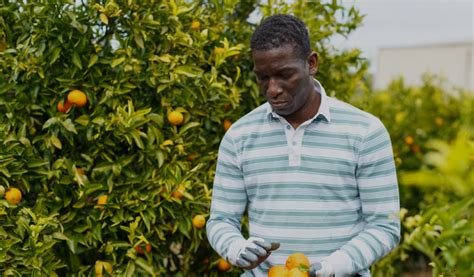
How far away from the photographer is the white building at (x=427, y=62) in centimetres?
1554

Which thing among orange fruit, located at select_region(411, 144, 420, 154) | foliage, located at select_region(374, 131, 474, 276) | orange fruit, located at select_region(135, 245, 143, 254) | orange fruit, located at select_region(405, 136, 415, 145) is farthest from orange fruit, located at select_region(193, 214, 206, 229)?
orange fruit, located at select_region(411, 144, 420, 154)

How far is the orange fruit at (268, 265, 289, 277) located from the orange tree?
0.83 metres

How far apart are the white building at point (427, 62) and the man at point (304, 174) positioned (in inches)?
516

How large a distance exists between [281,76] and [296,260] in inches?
22.6

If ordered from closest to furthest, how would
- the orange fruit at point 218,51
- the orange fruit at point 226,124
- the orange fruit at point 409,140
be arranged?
the orange fruit at point 218,51
the orange fruit at point 226,124
the orange fruit at point 409,140

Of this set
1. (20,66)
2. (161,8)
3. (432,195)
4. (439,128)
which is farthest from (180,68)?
(439,128)

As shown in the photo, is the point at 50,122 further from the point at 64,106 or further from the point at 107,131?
the point at 107,131

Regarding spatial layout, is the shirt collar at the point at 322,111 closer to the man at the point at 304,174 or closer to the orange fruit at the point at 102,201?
the man at the point at 304,174

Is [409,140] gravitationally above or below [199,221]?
below

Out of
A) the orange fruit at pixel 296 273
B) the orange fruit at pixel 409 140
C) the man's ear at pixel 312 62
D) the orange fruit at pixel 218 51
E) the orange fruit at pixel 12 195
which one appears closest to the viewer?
the orange fruit at pixel 296 273

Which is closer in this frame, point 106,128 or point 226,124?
point 106,128

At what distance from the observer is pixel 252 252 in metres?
2.11

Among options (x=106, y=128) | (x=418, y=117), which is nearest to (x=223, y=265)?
(x=106, y=128)

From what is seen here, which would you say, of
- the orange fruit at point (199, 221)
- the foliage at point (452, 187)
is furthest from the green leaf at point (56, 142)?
the foliage at point (452, 187)
